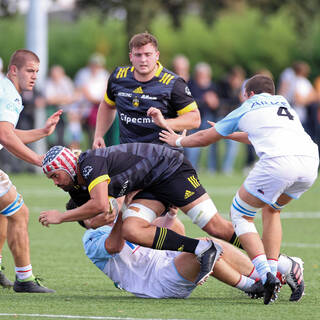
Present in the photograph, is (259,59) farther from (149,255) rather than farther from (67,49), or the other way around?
(149,255)

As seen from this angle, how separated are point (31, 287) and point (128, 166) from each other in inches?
56.5

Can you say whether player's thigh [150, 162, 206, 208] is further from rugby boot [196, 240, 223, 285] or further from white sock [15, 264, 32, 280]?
white sock [15, 264, 32, 280]

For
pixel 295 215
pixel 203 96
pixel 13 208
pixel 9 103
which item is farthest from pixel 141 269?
pixel 203 96

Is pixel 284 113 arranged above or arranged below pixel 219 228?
above

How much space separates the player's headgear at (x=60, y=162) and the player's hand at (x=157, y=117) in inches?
39.7

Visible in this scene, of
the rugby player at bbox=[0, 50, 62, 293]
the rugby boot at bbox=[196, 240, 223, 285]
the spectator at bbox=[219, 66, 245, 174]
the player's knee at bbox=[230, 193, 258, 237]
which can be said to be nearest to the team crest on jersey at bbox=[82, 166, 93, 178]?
the rugby player at bbox=[0, 50, 62, 293]

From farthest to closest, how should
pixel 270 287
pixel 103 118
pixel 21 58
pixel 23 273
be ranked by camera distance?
pixel 103 118 → pixel 21 58 → pixel 23 273 → pixel 270 287

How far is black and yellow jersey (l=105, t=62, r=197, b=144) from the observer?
9.27 m

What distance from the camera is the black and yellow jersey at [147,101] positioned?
9273mm

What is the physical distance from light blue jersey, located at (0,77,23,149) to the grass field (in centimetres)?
154

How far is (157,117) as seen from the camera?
8656 mm

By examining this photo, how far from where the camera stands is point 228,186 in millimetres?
19000

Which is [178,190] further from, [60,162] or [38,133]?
[38,133]

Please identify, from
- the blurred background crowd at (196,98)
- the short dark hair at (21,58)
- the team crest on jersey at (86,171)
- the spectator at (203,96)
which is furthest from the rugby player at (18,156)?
the blurred background crowd at (196,98)
